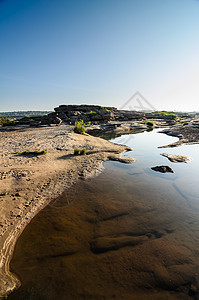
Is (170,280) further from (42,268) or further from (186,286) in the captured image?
(42,268)

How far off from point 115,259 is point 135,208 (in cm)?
229

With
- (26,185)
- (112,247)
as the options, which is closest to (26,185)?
(26,185)

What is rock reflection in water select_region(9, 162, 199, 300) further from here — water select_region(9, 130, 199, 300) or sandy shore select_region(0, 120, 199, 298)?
sandy shore select_region(0, 120, 199, 298)

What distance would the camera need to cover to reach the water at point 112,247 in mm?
2920

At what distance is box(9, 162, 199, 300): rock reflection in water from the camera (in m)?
2.91

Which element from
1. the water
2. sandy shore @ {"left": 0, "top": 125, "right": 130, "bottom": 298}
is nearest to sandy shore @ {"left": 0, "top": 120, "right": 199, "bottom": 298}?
sandy shore @ {"left": 0, "top": 125, "right": 130, "bottom": 298}

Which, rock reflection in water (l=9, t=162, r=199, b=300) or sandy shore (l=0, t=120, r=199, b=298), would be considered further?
sandy shore (l=0, t=120, r=199, b=298)

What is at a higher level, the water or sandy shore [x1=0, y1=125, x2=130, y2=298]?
sandy shore [x1=0, y1=125, x2=130, y2=298]

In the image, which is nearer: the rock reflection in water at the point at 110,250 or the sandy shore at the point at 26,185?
the rock reflection in water at the point at 110,250

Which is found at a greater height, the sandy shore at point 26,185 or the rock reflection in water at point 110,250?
the sandy shore at point 26,185

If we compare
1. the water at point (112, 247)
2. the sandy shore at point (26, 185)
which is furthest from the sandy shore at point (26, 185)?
the water at point (112, 247)

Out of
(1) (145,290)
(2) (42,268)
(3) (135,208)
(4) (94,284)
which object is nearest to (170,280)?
(1) (145,290)

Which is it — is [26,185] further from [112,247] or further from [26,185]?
[112,247]

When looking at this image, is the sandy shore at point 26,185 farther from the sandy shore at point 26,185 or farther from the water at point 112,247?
the water at point 112,247
